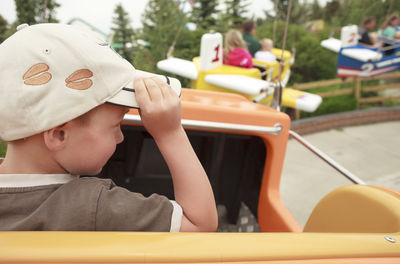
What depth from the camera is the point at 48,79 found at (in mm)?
481

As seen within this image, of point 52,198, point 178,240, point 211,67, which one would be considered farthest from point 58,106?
point 211,67

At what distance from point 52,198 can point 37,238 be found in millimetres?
81

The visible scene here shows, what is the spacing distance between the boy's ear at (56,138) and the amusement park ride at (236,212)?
133mm

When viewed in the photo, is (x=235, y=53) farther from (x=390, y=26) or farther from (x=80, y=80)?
(x=390, y=26)

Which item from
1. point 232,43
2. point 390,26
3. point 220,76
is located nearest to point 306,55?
point 390,26

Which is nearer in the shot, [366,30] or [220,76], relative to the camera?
[220,76]

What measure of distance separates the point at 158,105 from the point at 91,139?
119 mm

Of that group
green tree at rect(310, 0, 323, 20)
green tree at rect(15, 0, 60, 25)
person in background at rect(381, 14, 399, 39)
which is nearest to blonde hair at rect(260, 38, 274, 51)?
person in background at rect(381, 14, 399, 39)

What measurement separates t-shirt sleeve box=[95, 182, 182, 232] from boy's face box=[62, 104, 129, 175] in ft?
0.19

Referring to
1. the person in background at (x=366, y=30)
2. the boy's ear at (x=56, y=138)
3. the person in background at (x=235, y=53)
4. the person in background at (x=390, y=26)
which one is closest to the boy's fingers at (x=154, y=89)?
the boy's ear at (x=56, y=138)

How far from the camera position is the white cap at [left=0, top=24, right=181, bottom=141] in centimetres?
48

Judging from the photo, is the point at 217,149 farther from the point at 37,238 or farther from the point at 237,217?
the point at 37,238

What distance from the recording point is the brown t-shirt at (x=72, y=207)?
1.63ft

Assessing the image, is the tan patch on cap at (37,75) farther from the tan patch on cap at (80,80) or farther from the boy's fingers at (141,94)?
the boy's fingers at (141,94)
